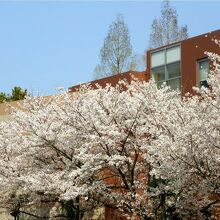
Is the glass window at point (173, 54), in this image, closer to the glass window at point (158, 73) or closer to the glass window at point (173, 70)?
the glass window at point (173, 70)

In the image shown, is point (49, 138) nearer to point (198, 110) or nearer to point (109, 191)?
point (109, 191)

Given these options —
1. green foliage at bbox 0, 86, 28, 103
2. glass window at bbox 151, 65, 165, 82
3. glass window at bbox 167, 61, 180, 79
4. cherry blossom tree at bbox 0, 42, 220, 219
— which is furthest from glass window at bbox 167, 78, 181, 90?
green foliage at bbox 0, 86, 28, 103

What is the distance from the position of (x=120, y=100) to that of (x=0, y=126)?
20.8 ft

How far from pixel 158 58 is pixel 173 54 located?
959mm

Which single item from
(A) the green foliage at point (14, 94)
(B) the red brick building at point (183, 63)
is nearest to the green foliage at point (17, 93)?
(A) the green foliage at point (14, 94)

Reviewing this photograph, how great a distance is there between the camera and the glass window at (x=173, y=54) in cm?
2450

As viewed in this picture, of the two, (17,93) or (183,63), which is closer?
(183,63)

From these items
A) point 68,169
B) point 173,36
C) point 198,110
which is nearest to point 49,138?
point 68,169

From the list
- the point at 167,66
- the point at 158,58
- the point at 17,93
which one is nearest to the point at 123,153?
the point at 167,66

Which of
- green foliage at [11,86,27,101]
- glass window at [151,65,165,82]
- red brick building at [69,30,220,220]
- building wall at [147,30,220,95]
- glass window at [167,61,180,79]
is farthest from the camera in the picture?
green foliage at [11,86,27,101]

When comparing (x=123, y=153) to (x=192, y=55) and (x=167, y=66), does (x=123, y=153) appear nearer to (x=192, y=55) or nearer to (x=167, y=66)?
(x=192, y=55)

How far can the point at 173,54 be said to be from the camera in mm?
24750

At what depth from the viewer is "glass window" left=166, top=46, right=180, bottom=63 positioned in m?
24.5

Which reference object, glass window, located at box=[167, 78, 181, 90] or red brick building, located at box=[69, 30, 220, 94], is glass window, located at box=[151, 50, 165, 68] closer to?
red brick building, located at box=[69, 30, 220, 94]
